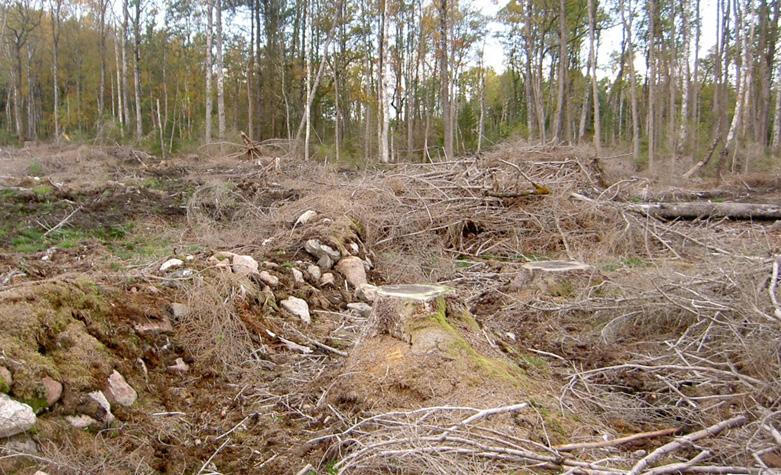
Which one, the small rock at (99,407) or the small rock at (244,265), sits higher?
the small rock at (244,265)

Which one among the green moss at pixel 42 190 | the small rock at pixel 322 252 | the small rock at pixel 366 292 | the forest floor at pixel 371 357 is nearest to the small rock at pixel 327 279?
the forest floor at pixel 371 357

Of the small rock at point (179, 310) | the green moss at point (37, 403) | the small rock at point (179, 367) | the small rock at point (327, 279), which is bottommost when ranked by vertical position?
the small rock at point (179, 367)

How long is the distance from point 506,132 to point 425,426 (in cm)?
2582

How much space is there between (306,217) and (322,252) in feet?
3.55

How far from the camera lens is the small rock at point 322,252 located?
5.28m

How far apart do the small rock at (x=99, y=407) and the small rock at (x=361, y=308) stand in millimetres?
2334

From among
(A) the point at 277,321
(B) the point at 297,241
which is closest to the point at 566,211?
(B) the point at 297,241

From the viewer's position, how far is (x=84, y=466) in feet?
6.81

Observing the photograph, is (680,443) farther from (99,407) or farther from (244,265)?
(244,265)

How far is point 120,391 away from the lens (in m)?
2.68

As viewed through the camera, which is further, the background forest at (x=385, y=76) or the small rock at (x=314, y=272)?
the background forest at (x=385, y=76)

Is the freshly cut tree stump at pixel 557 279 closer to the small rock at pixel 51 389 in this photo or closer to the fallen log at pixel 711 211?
the small rock at pixel 51 389

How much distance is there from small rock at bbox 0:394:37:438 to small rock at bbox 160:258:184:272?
1914mm

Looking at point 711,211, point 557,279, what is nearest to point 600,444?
point 557,279
